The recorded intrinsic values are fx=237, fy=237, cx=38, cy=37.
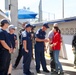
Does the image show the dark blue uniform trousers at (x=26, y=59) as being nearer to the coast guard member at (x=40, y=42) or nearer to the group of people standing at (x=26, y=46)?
the group of people standing at (x=26, y=46)

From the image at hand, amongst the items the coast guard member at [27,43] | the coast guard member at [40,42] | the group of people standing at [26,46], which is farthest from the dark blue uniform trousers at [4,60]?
the coast guard member at [40,42]

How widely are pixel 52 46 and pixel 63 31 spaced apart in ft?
15.1

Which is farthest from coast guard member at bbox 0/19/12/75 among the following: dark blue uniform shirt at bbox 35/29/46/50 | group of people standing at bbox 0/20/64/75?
dark blue uniform shirt at bbox 35/29/46/50

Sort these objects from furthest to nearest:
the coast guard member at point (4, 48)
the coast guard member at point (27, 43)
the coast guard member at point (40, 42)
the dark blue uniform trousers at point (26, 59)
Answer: the coast guard member at point (40, 42)
the dark blue uniform trousers at point (26, 59)
the coast guard member at point (27, 43)
the coast guard member at point (4, 48)

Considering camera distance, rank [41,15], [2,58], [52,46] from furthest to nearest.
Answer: [41,15]
[52,46]
[2,58]

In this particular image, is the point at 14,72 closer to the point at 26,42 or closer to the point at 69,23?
the point at 26,42

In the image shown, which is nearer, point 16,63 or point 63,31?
point 16,63

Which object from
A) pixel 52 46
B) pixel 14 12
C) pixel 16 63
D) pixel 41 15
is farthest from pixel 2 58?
pixel 41 15

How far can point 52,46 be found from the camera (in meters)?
8.34

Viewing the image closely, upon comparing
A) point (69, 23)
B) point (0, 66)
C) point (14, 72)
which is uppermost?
point (69, 23)

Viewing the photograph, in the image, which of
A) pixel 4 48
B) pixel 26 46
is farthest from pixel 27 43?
pixel 4 48

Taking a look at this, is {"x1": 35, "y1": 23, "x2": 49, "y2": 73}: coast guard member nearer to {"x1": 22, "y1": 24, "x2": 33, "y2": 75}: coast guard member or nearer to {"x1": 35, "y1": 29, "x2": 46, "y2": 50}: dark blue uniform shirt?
{"x1": 35, "y1": 29, "x2": 46, "y2": 50}: dark blue uniform shirt

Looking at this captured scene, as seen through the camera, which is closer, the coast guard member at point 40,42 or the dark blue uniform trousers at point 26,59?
the dark blue uniform trousers at point 26,59

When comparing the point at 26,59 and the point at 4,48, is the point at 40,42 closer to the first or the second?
the point at 26,59
